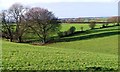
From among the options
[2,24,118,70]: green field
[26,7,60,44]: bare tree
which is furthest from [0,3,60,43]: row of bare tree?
Result: [2,24,118,70]: green field

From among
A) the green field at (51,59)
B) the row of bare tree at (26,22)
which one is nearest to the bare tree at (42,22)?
the row of bare tree at (26,22)

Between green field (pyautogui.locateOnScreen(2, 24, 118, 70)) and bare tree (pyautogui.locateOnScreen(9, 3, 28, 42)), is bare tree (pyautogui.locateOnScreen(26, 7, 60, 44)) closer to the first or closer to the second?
bare tree (pyautogui.locateOnScreen(9, 3, 28, 42))

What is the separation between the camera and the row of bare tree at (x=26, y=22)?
58.3 m

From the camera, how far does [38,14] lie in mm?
59094

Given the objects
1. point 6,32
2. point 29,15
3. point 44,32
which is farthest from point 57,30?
point 6,32

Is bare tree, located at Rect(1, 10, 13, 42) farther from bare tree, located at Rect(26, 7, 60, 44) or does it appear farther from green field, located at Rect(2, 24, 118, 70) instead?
green field, located at Rect(2, 24, 118, 70)

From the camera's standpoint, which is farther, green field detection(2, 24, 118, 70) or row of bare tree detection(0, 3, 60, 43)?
row of bare tree detection(0, 3, 60, 43)

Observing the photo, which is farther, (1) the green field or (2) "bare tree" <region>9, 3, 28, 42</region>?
(2) "bare tree" <region>9, 3, 28, 42</region>

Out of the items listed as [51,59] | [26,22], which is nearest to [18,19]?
[26,22]

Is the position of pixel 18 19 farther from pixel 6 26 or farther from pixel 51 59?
pixel 51 59

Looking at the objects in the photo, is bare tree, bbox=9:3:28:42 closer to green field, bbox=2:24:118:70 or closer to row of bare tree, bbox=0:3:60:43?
row of bare tree, bbox=0:3:60:43

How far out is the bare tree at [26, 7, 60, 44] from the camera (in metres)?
58.7

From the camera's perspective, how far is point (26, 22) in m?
57.7

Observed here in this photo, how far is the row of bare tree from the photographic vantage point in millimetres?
58325
